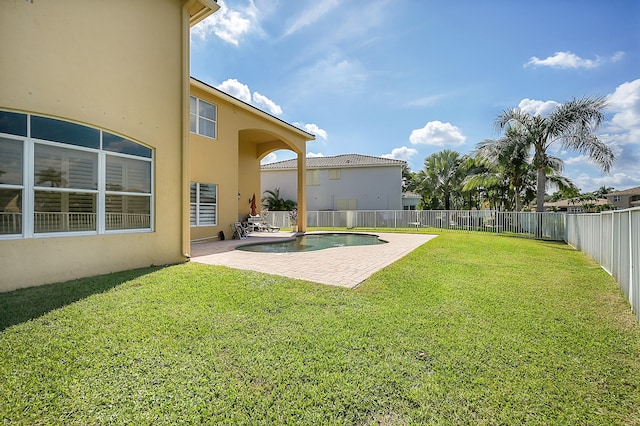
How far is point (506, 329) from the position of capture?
4172 millimetres

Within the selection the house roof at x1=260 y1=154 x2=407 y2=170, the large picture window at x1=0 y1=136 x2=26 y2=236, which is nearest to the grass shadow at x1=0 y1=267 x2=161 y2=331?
the large picture window at x1=0 y1=136 x2=26 y2=236

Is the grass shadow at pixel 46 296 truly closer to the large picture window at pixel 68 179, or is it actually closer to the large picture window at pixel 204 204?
the large picture window at pixel 68 179

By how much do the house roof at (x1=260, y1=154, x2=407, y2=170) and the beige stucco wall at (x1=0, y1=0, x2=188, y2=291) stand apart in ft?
83.0

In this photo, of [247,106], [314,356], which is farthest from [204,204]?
[314,356]

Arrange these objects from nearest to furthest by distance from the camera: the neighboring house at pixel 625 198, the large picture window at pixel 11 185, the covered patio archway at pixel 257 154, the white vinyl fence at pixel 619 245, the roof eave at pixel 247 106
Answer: the white vinyl fence at pixel 619 245
the large picture window at pixel 11 185
the roof eave at pixel 247 106
the covered patio archway at pixel 257 154
the neighboring house at pixel 625 198

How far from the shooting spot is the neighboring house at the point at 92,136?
5.46 meters

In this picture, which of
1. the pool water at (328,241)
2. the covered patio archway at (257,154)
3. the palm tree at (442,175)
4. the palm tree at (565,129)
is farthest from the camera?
the palm tree at (442,175)

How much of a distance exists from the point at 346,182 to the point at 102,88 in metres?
A: 27.7

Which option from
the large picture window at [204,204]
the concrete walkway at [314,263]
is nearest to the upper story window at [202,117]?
the large picture window at [204,204]

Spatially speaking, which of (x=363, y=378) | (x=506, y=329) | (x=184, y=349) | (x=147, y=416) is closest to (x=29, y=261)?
(x=184, y=349)

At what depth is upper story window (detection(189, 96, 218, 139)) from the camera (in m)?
12.5

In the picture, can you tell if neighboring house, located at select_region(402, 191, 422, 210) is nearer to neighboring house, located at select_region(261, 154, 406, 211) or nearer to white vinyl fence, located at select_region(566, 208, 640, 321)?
neighboring house, located at select_region(261, 154, 406, 211)

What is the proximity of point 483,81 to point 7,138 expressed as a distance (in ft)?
60.9

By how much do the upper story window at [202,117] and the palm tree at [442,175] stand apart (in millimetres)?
23870
